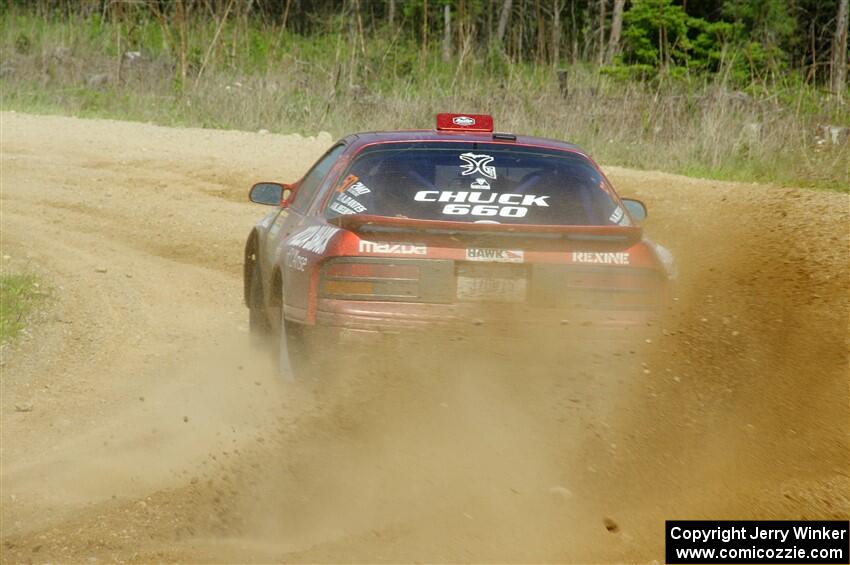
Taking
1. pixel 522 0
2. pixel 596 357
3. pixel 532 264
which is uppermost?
pixel 532 264

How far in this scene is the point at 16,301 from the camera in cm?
862

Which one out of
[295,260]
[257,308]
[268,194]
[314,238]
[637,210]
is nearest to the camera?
[314,238]

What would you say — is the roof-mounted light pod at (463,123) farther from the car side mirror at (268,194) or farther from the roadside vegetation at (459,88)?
the roadside vegetation at (459,88)

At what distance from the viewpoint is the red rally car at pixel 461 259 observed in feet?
16.2

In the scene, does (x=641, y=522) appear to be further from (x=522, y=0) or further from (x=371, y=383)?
(x=522, y=0)

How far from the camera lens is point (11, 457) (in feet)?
19.0

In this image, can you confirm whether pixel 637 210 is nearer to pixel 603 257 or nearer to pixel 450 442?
pixel 603 257

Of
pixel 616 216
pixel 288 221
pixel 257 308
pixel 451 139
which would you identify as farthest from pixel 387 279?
pixel 257 308

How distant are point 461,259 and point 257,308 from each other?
8.07ft

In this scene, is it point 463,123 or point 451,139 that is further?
point 463,123

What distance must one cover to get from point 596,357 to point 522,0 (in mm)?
38960

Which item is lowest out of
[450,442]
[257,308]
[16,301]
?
[16,301]

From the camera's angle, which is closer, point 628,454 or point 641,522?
point 641,522

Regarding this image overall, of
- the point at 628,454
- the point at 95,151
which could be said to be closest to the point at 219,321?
the point at 628,454
